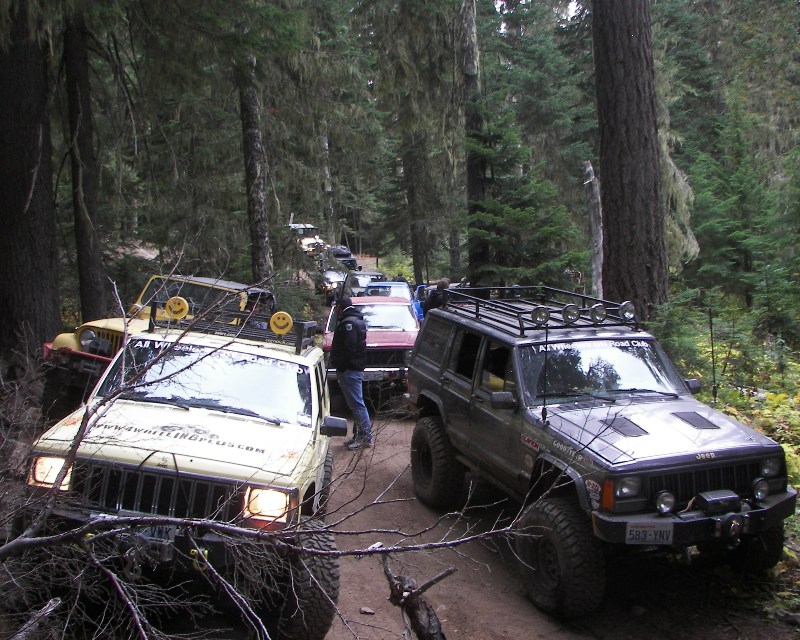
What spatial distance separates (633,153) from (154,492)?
807cm

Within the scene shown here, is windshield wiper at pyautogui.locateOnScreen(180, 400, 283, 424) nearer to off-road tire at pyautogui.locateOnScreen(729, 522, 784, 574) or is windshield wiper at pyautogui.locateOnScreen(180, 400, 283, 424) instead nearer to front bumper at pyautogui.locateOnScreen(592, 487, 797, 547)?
front bumper at pyautogui.locateOnScreen(592, 487, 797, 547)

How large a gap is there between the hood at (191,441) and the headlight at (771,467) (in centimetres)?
333

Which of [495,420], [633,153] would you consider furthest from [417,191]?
[495,420]

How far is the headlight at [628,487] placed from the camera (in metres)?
5.13

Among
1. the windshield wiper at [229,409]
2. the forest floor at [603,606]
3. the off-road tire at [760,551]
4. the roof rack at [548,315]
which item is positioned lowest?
the forest floor at [603,606]

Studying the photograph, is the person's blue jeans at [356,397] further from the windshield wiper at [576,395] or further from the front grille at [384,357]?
the windshield wiper at [576,395]

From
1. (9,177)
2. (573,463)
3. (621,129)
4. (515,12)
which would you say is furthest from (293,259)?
(515,12)

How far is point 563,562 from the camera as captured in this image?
5.36 meters

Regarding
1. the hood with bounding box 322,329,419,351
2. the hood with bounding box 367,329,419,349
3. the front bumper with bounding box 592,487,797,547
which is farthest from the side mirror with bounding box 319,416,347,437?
the hood with bounding box 367,329,419,349

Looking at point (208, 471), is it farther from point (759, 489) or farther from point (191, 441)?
point (759, 489)

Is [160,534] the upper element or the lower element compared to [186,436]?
lower

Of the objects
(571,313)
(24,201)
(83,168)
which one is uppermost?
(83,168)

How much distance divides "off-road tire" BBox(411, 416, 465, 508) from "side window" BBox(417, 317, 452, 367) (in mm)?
699

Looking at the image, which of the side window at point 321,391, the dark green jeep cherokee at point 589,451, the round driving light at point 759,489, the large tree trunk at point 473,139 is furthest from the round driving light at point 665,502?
the large tree trunk at point 473,139
